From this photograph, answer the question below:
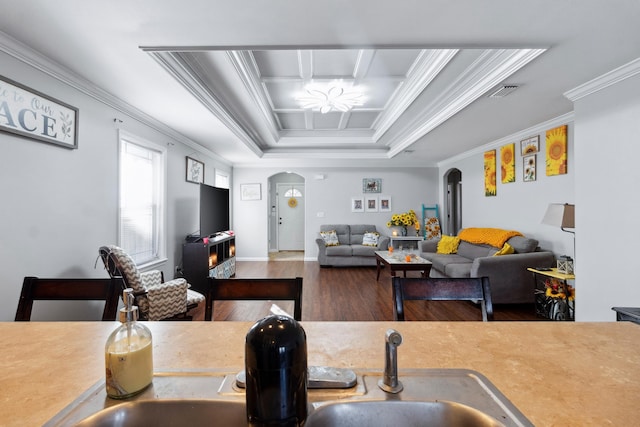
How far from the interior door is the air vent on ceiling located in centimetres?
616

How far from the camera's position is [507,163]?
182 inches

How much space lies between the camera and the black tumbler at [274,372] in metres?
0.49

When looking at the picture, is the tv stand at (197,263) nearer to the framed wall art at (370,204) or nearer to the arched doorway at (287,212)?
the framed wall art at (370,204)

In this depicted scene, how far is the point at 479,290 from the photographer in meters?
1.30

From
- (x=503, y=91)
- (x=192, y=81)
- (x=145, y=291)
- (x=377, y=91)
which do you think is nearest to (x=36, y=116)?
(x=192, y=81)

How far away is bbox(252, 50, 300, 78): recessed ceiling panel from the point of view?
273 cm

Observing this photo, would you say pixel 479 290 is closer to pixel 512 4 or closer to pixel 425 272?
pixel 512 4

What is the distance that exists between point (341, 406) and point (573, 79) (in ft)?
10.8

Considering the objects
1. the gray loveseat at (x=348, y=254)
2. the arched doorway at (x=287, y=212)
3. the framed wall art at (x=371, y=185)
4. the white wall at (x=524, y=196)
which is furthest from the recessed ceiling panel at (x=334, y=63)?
the arched doorway at (x=287, y=212)

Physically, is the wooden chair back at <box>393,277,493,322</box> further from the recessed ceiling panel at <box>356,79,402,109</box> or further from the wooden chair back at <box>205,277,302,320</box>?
the recessed ceiling panel at <box>356,79,402,109</box>

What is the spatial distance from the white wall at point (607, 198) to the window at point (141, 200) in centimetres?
441

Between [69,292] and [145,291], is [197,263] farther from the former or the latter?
[69,292]

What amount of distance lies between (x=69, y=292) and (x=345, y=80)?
9.95 feet

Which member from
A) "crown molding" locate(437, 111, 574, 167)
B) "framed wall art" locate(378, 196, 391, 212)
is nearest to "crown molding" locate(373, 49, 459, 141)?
"crown molding" locate(437, 111, 574, 167)
